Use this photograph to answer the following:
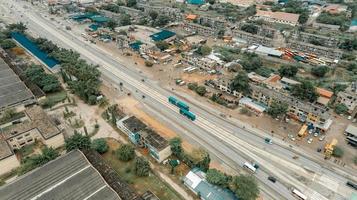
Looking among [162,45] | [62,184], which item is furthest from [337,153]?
[162,45]

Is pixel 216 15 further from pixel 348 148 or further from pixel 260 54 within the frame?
pixel 348 148

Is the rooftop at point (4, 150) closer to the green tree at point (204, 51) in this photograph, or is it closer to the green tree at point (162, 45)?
the green tree at point (162, 45)

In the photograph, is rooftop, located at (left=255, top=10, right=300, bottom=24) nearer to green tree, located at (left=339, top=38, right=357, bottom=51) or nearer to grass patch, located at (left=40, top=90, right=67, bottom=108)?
green tree, located at (left=339, top=38, right=357, bottom=51)

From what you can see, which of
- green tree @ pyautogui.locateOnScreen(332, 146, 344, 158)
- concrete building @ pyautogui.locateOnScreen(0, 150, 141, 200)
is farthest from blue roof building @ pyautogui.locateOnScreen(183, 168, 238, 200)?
green tree @ pyautogui.locateOnScreen(332, 146, 344, 158)

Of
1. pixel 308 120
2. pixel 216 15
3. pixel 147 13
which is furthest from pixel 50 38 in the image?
pixel 308 120

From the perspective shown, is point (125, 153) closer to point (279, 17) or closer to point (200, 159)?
point (200, 159)
